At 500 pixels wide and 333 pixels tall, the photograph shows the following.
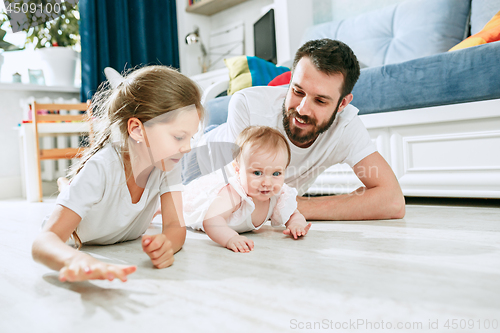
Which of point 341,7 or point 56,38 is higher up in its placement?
point 341,7

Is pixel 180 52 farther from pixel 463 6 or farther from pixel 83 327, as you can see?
pixel 83 327

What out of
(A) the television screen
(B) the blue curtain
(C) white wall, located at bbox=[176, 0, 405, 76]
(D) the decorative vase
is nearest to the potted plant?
(D) the decorative vase

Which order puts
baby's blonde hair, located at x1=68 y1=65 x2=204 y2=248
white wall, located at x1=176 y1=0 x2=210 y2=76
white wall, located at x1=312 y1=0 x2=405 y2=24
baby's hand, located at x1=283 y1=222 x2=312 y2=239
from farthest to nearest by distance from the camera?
white wall, located at x1=176 y1=0 x2=210 y2=76 → white wall, located at x1=312 y1=0 x2=405 y2=24 → baby's hand, located at x1=283 y1=222 x2=312 y2=239 → baby's blonde hair, located at x1=68 y1=65 x2=204 y2=248

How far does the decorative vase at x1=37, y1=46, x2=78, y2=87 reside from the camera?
2.72 m

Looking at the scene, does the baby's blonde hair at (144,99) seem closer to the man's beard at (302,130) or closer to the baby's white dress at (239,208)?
the baby's white dress at (239,208)

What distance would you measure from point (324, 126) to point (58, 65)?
2381mm

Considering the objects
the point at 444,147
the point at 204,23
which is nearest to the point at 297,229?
the point at 444,147

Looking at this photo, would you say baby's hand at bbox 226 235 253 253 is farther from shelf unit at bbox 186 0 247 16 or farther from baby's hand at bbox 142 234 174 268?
shelf unit at bbox 186 0 247 16

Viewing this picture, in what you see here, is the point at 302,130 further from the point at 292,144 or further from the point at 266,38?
the point at 266,38

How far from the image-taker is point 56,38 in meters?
2.75

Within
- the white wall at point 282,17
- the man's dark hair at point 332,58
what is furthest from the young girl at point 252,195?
the white wall at point 282,17

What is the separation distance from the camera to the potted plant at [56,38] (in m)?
2.72

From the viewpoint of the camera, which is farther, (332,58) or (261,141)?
(332,58)

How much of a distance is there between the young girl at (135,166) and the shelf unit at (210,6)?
2.52 meters
